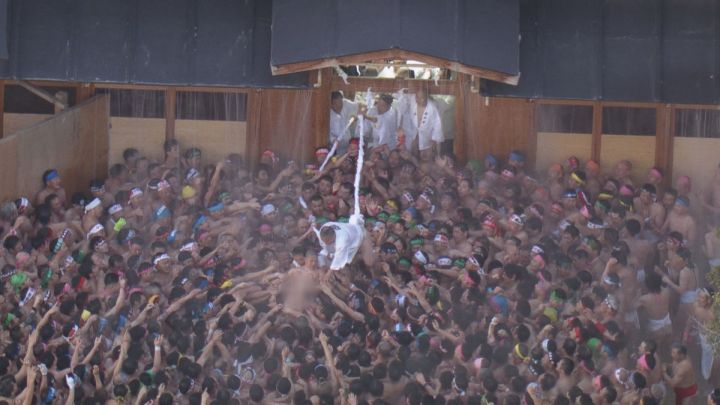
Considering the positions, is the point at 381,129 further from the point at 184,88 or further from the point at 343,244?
the point at 343,244

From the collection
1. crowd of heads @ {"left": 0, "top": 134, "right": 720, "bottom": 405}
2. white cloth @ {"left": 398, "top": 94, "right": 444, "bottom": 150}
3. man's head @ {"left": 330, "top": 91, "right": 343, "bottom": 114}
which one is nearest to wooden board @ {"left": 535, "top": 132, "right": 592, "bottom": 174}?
crowd of heads @ {"left": 0, "top": 134, "right": 720, "bottom": 405}

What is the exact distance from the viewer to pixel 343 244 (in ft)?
66.3

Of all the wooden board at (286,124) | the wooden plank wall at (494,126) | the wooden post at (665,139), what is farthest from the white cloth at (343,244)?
the wooden post at (665,139)

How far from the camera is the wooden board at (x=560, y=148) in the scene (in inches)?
895

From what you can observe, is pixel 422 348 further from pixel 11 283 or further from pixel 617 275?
pixel 11 283

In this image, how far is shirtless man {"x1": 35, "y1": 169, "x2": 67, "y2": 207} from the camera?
21766mm

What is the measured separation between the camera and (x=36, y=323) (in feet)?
65.1

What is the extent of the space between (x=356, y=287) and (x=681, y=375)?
3554 millimetres

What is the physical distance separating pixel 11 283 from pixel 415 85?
5642 mm

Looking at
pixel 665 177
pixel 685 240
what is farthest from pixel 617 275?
pixel 665 177

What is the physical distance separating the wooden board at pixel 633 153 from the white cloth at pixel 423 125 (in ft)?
6.68

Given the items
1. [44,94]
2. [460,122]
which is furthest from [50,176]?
[460,122]

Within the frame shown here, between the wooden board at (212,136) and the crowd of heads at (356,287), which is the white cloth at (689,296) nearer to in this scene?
the crowd of heads at (356,287)

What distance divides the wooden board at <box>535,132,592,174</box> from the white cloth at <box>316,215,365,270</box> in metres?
3.26
